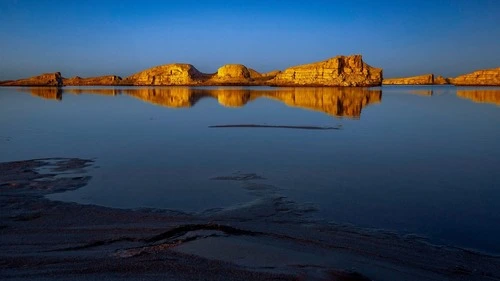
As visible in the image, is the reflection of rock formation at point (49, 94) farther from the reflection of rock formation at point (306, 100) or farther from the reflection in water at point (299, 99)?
the reflection of rock formation at point (306, 100)

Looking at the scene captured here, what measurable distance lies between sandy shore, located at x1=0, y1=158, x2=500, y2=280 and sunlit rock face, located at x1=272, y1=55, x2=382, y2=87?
15443cm

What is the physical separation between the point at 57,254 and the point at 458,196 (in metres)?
7.47

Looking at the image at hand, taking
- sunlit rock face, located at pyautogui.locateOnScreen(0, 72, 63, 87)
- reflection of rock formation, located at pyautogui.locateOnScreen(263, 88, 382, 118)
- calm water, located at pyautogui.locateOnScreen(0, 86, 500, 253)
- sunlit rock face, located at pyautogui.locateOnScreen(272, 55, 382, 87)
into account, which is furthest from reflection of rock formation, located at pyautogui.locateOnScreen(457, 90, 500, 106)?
sunlit rock face, located at pyautogui.locateOnScreen(0, 72, 63, 87)

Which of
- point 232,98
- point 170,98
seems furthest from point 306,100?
point 170,98

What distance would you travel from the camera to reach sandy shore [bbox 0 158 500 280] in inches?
177

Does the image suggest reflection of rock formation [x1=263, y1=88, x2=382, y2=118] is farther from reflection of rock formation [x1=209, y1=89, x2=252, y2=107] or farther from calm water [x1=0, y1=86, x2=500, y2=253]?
calm water [x1=0, y1=86, x2=500, y2=253]

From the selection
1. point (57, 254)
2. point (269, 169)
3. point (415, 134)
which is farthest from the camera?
point (415, 134)

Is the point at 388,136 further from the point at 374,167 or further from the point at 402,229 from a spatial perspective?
the point at 402,229

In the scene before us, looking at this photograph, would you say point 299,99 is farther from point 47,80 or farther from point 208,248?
point 47,80

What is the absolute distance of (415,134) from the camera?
18.2m

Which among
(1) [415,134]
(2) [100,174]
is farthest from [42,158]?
(1) [415,134]

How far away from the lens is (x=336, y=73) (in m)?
164

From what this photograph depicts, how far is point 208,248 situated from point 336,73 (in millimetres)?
165273

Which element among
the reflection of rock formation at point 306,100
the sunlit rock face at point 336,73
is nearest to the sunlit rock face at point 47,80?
the sunlit rock face at point 336,73
